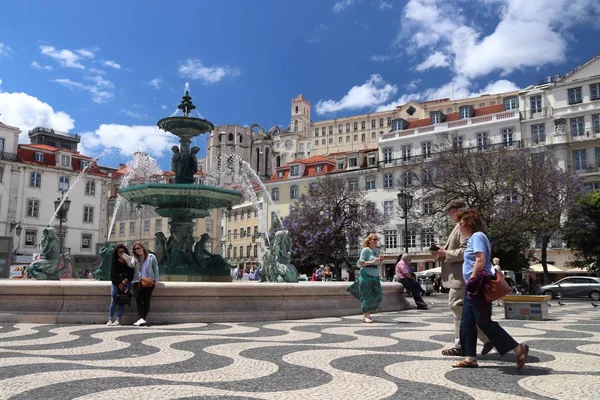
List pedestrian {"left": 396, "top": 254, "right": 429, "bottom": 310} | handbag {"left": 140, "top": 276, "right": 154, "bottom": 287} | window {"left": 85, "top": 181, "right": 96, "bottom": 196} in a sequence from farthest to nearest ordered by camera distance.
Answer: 1. window {"left": 85, "top": 181, "right": 96, "bottom": 196}
2. pedestrian {"left": 396, "top": 254, "right": 429, "bottom": 310}
3. handbag {"left": 140, "top": 276, "right": 154, "bottom": 287}

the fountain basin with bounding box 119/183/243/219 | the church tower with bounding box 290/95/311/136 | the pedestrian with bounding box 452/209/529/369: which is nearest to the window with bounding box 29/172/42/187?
the fountain basin with bounding box 119/183/243/219

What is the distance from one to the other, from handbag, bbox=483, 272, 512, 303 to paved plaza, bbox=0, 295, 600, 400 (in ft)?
2.16

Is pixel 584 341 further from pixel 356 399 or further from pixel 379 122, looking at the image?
pixel 379 122

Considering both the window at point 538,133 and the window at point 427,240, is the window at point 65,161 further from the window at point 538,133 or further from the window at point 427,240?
the window at point 538,133

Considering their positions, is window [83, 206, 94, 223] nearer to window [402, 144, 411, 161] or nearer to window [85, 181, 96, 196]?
window [85, 181, 96, 196]

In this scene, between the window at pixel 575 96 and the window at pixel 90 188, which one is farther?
the window at pixel 90 188

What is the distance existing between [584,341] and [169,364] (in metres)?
5.43

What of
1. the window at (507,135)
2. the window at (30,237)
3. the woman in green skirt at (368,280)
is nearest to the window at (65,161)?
the window at (30,237)

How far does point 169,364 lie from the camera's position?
16.5ft

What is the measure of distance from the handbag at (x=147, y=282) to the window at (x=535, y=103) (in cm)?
4129

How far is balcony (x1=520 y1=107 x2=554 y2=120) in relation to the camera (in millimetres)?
42125

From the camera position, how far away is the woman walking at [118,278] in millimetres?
8383

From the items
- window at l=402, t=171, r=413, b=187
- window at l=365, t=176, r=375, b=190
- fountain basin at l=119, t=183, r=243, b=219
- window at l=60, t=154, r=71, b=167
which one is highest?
window at l=60, t=154, r=71, b=167

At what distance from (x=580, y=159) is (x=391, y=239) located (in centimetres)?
1660
